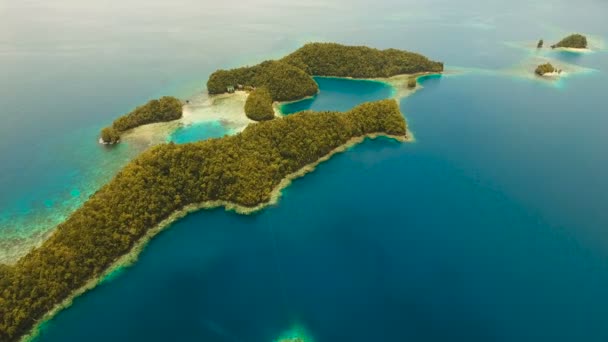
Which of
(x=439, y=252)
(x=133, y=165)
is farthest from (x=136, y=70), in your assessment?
(x=439, y=252)

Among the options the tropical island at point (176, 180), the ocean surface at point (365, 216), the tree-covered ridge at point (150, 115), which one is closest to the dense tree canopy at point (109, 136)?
the tropical island at point (176, 180)

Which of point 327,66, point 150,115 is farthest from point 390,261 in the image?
point 327,66

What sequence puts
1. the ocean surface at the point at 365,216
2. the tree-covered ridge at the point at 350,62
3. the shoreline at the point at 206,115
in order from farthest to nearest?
the tree-covered ridge at the point at 350,62, the shoreline at the point at 206,115, the ocean surface at the point at 365,216

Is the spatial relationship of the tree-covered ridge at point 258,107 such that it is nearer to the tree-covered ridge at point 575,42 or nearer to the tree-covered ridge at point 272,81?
the tree-covered ridge at point 272,81

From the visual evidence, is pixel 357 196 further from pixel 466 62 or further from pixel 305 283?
pixel 466 62

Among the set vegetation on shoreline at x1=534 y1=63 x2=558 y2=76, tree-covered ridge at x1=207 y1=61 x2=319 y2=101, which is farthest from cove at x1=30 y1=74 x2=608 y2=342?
vegetation on shoreline at x1=534 y1=63 x2=558 y2=76

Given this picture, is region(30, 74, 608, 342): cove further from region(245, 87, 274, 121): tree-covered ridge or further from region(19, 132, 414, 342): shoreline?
region(245, 87, 274, 121): tree-covered ridge
